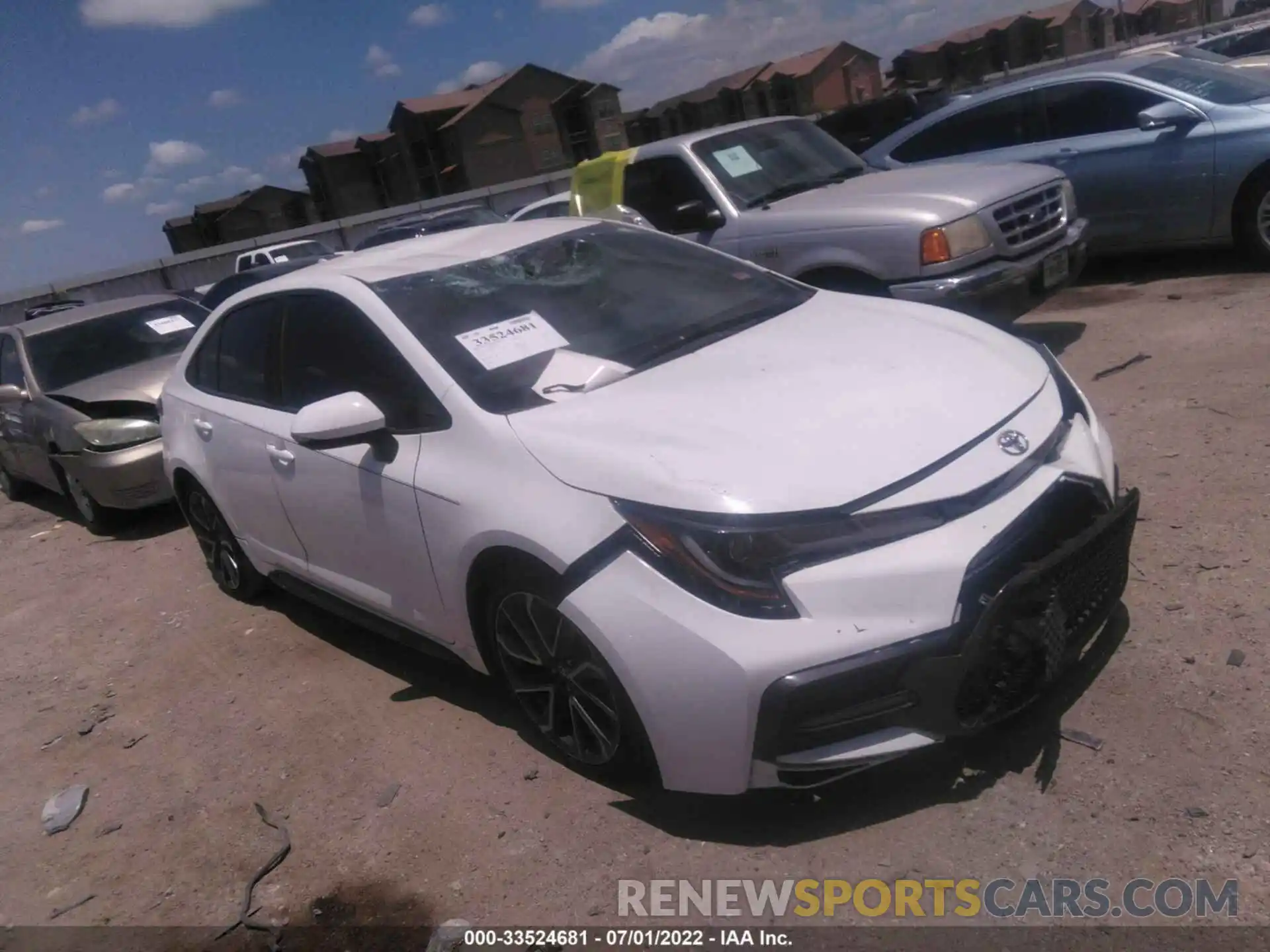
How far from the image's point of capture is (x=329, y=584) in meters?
4.18

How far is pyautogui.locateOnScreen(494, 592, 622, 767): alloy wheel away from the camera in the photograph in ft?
9.73

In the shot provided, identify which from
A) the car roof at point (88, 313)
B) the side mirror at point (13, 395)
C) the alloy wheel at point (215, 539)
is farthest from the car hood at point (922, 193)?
the side mirror at point (13, 395)

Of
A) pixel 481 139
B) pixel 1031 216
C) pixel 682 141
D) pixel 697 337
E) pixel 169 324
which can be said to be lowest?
pixel 1031 216

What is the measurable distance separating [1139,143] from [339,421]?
6.62 metres

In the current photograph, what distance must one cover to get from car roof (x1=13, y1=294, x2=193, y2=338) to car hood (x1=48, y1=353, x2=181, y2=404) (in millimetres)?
856

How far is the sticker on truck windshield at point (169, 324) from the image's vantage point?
838 cm

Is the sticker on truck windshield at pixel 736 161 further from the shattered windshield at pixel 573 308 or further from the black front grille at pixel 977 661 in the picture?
the black front grille at pixel 977 661

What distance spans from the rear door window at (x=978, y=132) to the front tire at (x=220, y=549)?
619cm

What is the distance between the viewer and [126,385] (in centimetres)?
765

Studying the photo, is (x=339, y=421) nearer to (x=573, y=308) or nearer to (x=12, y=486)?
(x=573, y=308)

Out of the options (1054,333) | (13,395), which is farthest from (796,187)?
(13,395)

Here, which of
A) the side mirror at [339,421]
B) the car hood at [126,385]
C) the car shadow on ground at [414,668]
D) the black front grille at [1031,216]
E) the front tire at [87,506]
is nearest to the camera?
the side mirror at [339,421]

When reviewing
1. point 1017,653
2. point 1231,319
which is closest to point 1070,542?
point 1017,653

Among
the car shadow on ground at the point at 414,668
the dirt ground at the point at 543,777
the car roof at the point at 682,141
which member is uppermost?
the car roof at the point at 682,141
